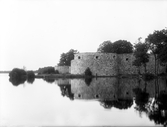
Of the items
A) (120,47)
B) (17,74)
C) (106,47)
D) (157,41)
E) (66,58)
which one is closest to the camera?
(17,74)

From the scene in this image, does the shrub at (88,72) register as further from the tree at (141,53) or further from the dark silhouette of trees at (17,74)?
the dark silhouette of trees at (17,74)

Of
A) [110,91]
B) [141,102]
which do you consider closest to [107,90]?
[110,91]

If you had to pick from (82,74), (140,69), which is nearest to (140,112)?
(82,74)

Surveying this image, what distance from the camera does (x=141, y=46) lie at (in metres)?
37.3

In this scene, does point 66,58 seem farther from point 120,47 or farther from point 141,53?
point 141,53

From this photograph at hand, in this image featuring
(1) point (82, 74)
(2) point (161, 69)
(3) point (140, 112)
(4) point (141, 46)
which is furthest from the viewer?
(2) point (161, 69)

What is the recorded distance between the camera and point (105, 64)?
41.2 meters

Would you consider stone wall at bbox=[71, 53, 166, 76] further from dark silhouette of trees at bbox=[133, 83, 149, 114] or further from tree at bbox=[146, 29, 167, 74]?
dark silhouette of trees at bbox=[133, 83, 149, 114]

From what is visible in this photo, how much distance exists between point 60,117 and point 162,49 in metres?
29.6

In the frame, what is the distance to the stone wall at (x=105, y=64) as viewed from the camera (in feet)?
134

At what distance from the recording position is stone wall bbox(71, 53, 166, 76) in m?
40.9

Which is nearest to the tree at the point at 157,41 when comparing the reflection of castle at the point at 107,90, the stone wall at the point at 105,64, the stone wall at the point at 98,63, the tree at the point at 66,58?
the stone wall at the point at 105,64

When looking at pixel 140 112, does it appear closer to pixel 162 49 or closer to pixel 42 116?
pixel 42 116

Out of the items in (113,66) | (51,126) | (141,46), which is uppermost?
(141,46)
